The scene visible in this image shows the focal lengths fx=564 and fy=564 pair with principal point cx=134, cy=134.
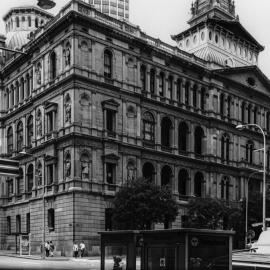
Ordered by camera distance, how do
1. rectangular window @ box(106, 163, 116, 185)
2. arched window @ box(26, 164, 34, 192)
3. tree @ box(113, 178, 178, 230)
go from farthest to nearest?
arched window @ box(26, 164, 34, 192), rectangular window @ box(106, 163, 116, 185), tree @ box(113, 178, 178, 230)

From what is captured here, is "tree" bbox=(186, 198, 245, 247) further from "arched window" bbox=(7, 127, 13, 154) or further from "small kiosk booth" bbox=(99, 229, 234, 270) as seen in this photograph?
"small kiosk booth" bbox=(99, 229, 234, 270)

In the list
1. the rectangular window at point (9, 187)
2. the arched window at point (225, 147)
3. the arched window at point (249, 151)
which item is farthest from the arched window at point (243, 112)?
the rectangular window at point (9, 187)

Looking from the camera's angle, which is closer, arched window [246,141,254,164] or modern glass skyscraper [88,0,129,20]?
arched window [246,141,254,164]

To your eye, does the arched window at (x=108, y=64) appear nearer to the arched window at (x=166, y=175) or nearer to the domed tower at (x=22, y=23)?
the arched window at (x=166, y=175)

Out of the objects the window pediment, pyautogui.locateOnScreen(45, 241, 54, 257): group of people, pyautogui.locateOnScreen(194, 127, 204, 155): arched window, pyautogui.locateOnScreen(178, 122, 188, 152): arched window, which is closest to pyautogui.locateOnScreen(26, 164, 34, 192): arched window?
pyautogui.locateOnScreen(45, 241, 54, 257): group of people

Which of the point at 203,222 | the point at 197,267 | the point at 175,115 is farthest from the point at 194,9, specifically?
the point at 197,267

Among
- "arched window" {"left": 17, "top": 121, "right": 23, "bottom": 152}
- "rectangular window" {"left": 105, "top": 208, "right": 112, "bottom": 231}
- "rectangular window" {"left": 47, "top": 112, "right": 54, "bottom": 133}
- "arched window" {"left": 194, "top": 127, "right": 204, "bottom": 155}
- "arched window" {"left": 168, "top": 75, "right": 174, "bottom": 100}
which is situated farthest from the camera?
"arched window" {"left": 194, "top": 127, "right": 204, "bottom": 155}

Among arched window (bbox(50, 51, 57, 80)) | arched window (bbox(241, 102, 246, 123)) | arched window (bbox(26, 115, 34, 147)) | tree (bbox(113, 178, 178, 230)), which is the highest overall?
arched window (bbox(50, 51, 57, 80))

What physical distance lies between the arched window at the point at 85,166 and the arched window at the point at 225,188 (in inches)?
797

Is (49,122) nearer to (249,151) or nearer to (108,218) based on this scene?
(108,218)

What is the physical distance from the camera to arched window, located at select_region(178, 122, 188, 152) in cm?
6172

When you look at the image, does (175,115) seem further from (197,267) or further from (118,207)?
(197,267)

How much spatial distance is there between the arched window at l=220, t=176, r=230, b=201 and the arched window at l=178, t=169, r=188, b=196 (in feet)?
18.7

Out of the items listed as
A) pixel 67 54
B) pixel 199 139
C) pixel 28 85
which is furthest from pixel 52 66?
pixel 199 139
